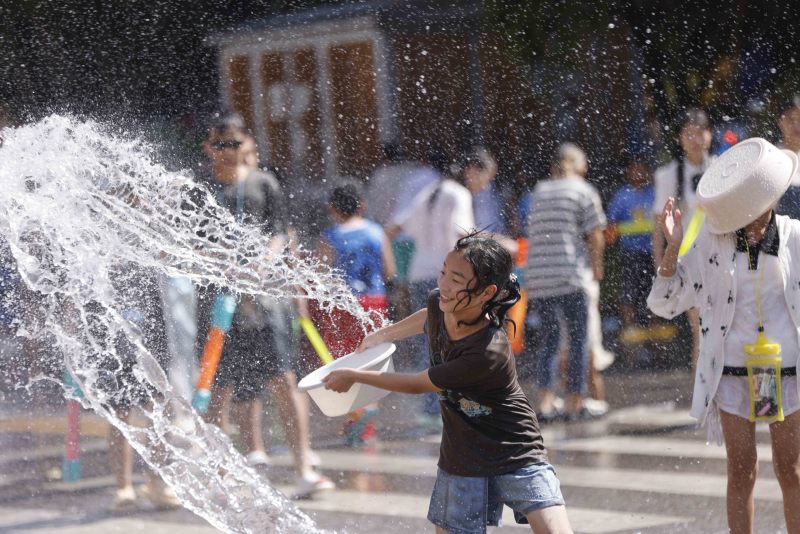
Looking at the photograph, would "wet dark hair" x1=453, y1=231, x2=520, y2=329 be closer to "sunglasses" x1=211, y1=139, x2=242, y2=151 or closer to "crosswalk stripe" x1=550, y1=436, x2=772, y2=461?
"sunglasses" x1=211, y1=139, x2=242, y2=151

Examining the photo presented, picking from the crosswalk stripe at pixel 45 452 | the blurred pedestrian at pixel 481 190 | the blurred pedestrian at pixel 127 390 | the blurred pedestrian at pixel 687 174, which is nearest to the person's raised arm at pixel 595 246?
the blurred pedestrian at pixel 687 174

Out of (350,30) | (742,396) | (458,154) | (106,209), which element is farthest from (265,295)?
(350,30)

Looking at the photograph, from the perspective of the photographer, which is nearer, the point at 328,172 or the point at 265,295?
the point at 265,295

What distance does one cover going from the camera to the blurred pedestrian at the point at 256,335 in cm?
570

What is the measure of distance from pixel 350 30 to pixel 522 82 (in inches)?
65.6

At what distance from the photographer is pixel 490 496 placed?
3301 mm

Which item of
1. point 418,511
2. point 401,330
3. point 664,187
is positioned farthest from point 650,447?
point 401,330

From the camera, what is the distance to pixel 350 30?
35.6ft

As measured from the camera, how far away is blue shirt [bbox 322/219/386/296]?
652 cm

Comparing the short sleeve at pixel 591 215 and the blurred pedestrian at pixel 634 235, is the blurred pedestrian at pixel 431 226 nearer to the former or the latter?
the short sleeve at pixel 591 215

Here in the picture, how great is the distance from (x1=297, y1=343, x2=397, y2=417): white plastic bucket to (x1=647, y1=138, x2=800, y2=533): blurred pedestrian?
1.03 meters

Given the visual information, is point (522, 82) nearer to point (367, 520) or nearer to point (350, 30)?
point (350, 30)

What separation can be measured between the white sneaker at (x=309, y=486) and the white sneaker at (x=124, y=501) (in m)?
0.73

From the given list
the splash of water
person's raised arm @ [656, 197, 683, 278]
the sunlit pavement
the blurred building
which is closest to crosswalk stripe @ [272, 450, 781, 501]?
the sunlit pavement
